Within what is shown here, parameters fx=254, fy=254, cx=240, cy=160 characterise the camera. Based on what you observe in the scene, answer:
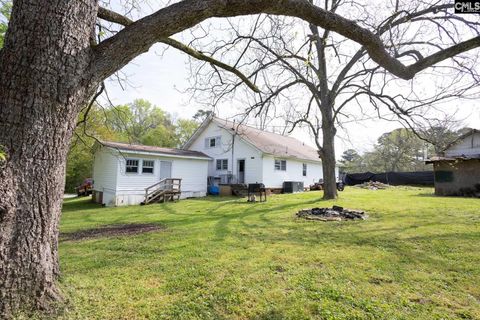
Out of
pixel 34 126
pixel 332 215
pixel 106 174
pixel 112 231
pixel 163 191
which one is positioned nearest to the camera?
pixel 34 126

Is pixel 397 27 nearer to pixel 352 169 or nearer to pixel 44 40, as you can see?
pixel 44 40

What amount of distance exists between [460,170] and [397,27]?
13505 millimetres

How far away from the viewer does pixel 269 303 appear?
2.88 metres

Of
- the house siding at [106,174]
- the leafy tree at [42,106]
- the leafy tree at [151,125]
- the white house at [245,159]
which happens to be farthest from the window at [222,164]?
the leafy tree at [42,106]

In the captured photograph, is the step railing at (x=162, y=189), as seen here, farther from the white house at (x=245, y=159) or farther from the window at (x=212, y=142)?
the window at (x=212, y=142)

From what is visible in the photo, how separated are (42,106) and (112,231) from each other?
572cm

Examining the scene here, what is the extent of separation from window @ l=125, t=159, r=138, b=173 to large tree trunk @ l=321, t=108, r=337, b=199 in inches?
420

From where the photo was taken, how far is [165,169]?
16.7m

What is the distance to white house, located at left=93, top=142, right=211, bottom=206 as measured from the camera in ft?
47.2

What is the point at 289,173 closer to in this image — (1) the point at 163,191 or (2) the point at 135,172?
(1) the point at 163,191

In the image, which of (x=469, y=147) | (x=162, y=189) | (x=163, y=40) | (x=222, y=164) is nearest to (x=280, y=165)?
(x=222, y=164)

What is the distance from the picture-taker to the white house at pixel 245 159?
Answer: 60.6 ft

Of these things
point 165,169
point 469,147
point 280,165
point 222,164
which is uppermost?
point 469,147

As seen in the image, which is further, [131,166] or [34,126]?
[131,166]
